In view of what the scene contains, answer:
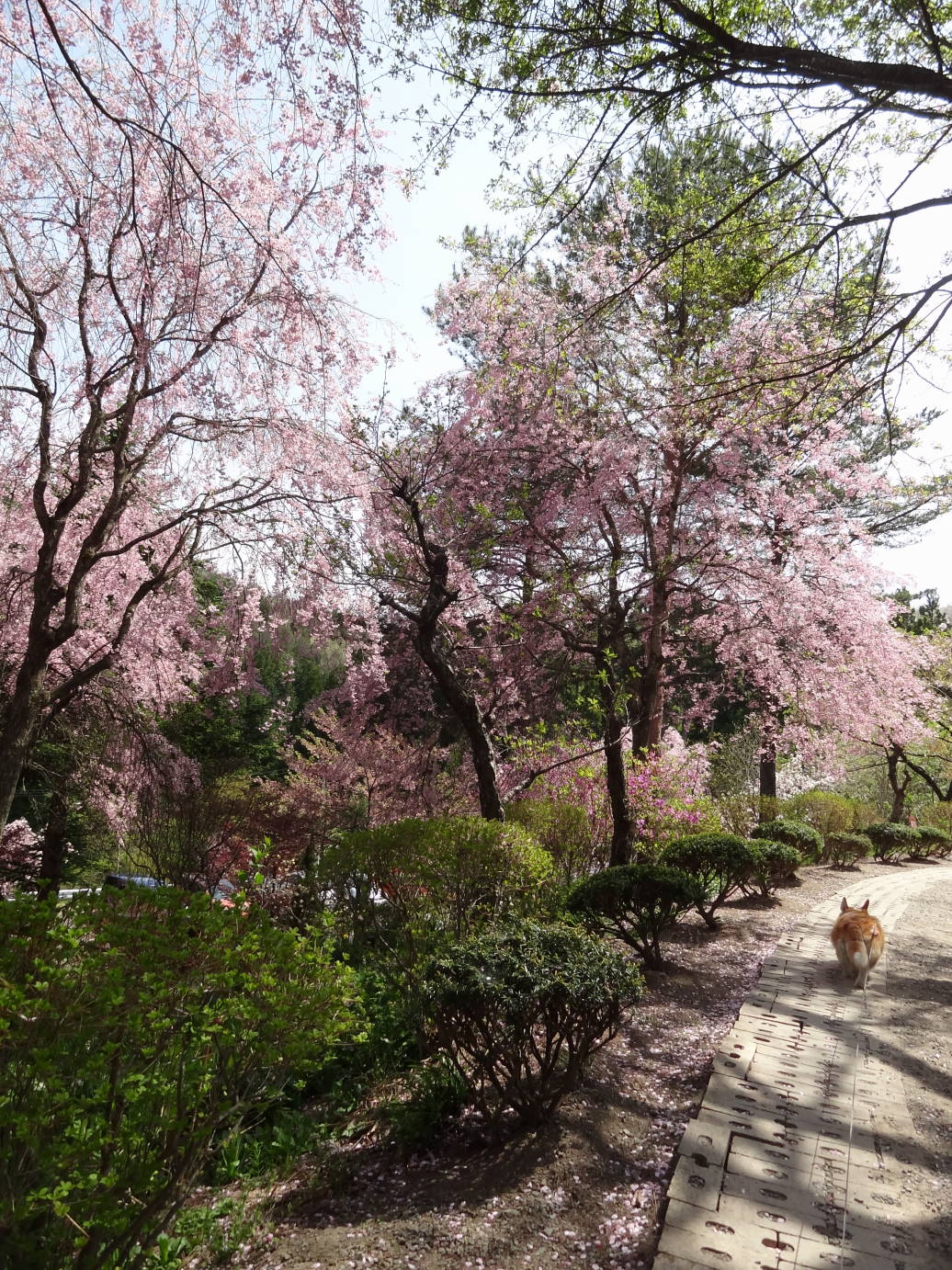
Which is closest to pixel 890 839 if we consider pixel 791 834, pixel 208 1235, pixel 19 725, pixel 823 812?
pixel 823 812

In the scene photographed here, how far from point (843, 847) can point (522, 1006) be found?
14.0 meters

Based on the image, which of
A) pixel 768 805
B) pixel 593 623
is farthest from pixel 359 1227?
pixel 768 805

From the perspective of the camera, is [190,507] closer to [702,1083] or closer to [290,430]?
[290,430]

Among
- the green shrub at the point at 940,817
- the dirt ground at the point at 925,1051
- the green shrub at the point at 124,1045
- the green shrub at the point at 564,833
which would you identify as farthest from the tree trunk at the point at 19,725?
the green shrub at the point at 940,817

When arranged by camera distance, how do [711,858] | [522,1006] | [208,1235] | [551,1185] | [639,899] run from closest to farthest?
[208,1235]
[551,1185]
[522,1006]
[639,899]
[711,858]

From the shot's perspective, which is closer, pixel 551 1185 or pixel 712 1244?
pixel 712 1244

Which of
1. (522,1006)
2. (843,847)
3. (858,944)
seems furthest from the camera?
(843,847)

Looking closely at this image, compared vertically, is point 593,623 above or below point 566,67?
below

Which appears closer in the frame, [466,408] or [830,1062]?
[830,1062]

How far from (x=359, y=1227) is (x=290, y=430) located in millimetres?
6804

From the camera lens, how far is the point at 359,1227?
10.2 feet

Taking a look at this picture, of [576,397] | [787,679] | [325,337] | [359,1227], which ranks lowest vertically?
[359,1227]

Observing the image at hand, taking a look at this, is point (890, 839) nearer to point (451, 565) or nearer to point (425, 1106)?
point (451, 565)

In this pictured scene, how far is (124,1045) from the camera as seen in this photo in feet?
8.65
